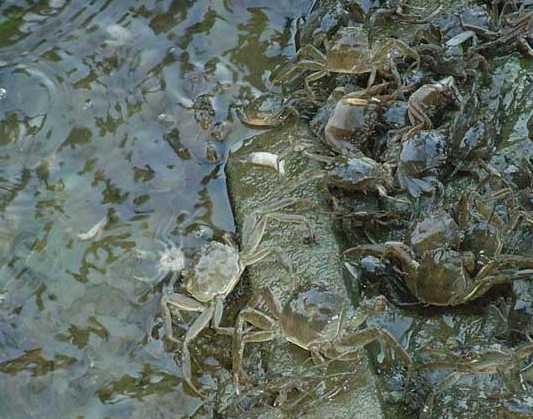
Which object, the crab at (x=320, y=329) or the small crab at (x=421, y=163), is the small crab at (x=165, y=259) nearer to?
the crab at (x=320, y=329)

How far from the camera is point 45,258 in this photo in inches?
166

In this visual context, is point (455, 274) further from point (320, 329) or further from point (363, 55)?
point (363, 55)

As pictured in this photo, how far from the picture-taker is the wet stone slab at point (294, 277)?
329cm

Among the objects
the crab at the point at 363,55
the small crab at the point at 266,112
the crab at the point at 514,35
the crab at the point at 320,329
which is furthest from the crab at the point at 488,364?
the crab at the point at 514,35

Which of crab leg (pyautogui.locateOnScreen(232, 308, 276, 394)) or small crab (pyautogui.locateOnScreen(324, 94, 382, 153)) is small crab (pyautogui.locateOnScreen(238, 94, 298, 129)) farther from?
crab leg (pyautogui.locateOnScreen(232, 308, 276, 394))

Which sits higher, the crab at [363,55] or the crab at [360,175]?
the crab at [363,55]

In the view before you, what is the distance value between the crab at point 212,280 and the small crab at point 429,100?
81 cm

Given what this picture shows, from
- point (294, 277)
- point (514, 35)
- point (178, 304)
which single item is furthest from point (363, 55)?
point (178, 304)

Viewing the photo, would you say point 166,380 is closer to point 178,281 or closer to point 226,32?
point 178,281

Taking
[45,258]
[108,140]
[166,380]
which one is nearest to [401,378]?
[166,380]

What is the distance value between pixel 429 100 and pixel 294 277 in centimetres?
121

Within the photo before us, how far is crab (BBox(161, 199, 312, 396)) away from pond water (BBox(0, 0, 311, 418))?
0.15 metres

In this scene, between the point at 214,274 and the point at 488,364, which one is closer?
the point at 488,364

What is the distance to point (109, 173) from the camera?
4.60m
